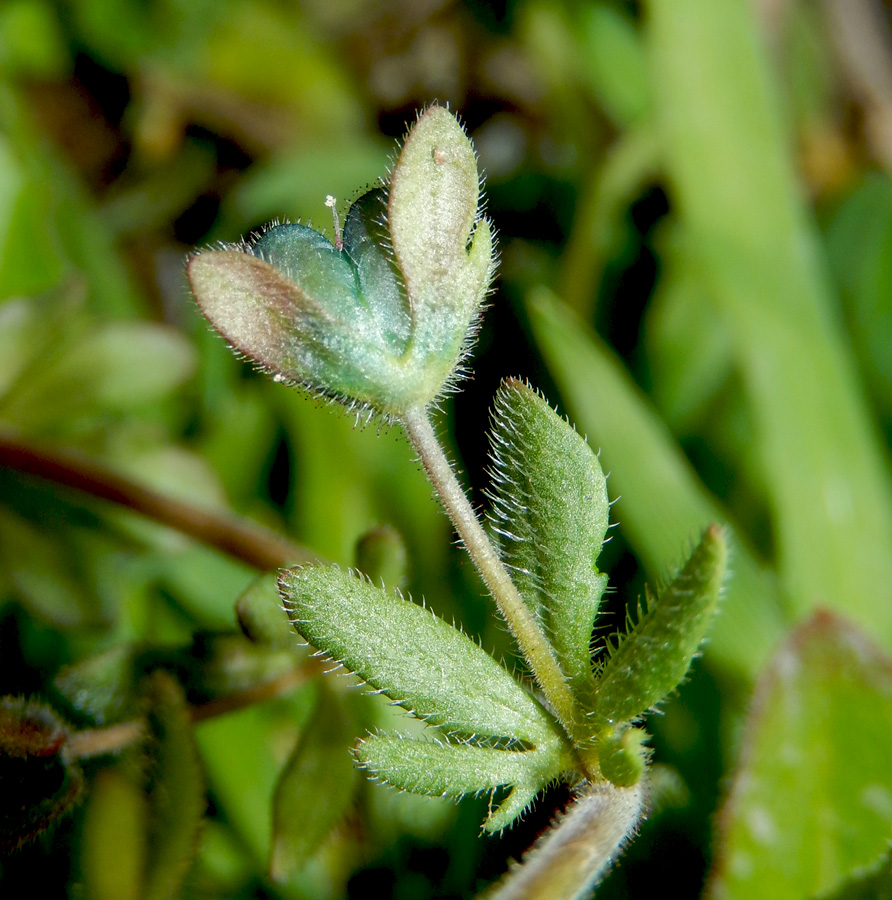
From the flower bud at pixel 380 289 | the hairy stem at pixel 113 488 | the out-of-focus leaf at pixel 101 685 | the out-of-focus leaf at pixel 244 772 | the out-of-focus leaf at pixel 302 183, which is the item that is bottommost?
the out-of-focus leaf at pixel 244 772

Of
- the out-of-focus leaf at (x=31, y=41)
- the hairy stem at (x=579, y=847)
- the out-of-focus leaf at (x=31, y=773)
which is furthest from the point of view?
the out-of-focus leaf at (x=31, y=41)

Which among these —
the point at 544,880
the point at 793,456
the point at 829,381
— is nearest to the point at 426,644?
the point at 544,880

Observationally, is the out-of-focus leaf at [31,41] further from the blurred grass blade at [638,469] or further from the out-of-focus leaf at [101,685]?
the out-of-focus leaf at [101,685]

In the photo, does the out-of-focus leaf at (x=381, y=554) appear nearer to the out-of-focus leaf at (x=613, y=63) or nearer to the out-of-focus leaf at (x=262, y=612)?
the out-of-focus leaf at (x=262, y=612)

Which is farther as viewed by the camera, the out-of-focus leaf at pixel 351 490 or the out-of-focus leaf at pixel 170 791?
the out-of-focus leaf at pixel 351 490

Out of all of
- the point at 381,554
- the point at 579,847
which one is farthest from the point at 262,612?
the point at 579,847

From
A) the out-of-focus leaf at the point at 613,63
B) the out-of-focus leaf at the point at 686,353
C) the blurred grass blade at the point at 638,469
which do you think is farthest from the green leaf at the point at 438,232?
the out-of-focus leaf at the point at 613,63

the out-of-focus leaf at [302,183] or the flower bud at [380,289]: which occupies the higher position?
the flower bud at [380,289]

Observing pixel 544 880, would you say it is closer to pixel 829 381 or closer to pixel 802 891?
pixel 802 891

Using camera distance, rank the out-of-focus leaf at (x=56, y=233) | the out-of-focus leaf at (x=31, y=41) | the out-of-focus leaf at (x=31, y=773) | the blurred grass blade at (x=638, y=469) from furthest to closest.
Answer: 1. the out-of-focus leaf at (x=31, y=41)
2. the out-of-focus leaf at (x=56, y=233)
3. the blurred grass blade at (x=638, y=469)
4. the out-of-focus leaf at (x=31, y=773)
